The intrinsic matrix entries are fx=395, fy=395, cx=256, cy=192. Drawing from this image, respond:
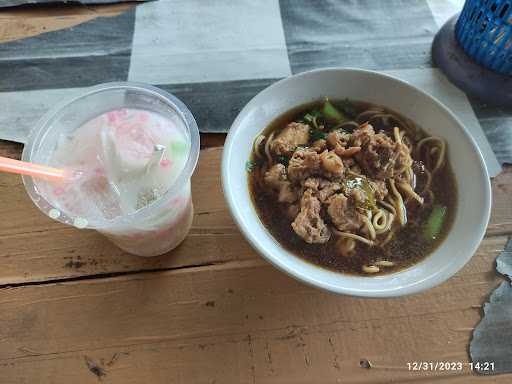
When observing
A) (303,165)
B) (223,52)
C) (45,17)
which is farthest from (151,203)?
(45,17)

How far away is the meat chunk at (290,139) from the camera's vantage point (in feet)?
4.10

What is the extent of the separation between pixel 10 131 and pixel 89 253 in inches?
23.1

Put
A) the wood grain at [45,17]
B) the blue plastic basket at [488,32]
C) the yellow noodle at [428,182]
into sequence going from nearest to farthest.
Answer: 1. the yellow noodle at [428,182]
2. the blue plastic basket at [488,32]
3. the wood grain at [45,17]

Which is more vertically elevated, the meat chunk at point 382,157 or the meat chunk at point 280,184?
the meat chunk at point 382,157

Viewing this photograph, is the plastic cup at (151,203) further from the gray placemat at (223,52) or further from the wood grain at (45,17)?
the wood grain at (45,17)

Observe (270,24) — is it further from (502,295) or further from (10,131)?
(502,295)

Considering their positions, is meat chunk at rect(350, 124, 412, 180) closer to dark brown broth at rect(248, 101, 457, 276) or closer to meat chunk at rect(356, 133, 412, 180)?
meat chunk at rect(356, 133, 412, 180)

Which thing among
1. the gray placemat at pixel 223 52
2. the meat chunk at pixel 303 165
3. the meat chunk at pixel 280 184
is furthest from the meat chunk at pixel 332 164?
the gray placemat at pixel 223 52

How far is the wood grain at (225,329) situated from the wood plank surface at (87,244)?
36 millimetres

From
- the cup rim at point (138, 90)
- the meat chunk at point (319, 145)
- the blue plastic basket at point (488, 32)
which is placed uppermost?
the blue plastic basket at point (488, 32)

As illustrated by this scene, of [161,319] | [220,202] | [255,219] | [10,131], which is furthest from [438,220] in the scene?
[10,131]

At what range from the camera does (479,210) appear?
1013mm

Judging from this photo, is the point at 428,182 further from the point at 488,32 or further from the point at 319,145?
the point at 488,32

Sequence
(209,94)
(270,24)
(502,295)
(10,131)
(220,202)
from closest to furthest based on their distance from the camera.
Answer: (502,295) → (220,202) → (10,131) → (209,94) → (270,24)
